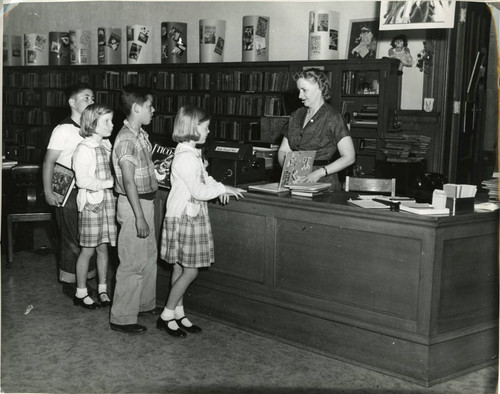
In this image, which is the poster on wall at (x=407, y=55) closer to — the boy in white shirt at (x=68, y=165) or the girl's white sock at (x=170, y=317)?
the boy in white shirt at (x=68, y=165)

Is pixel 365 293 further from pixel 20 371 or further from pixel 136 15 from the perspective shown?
pixel 136 15

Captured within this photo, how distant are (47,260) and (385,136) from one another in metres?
3.39

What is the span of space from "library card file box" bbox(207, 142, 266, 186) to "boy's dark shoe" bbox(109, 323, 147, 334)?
1051mm

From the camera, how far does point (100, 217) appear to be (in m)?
4.09

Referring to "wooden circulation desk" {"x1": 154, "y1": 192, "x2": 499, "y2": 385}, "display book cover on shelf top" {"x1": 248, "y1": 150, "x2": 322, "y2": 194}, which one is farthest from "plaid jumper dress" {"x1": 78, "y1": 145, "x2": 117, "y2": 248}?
"display book cover on shelf top" {"x1": 248, "y1": 150, "x2": 322, "y2": 194}

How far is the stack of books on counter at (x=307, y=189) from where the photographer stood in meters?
3.58

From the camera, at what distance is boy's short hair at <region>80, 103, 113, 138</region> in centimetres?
396

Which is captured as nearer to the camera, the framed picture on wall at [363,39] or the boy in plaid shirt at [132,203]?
the boy in plaid shirt at [132,203]

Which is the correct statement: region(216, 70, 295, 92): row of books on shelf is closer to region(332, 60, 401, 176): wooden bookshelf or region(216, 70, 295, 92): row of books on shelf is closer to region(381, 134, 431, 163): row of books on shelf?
region(332, 60, 401, 176): wooden bookshelf

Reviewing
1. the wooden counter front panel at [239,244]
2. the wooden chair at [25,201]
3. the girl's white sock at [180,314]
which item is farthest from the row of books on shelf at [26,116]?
the girl's white sock at [180,314]

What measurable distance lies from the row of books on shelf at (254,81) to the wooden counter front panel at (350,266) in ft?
12.4

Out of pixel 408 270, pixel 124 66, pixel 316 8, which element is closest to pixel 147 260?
pixel 408 270

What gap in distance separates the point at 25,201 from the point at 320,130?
3.00 metres

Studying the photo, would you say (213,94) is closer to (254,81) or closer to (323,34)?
(254,81)
